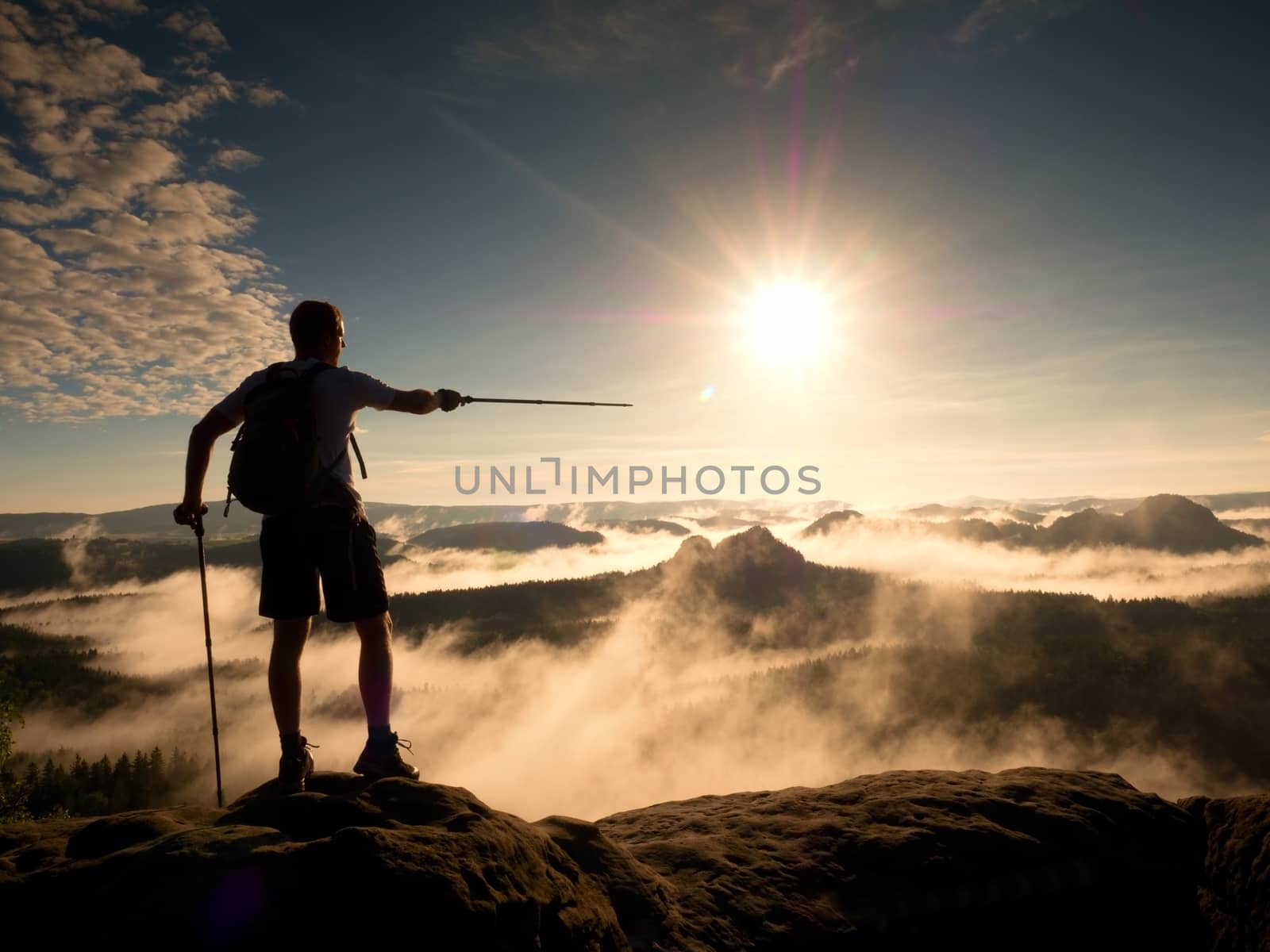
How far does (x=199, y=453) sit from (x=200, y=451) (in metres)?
0.03

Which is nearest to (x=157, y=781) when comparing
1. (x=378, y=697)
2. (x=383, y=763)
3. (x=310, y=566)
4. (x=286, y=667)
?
(x=383, y=763)

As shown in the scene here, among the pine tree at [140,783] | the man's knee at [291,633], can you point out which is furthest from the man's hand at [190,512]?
the pine tree at [140,783]

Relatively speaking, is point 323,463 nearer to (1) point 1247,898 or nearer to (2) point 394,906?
(2) point 394,906

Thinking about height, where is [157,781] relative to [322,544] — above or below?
below

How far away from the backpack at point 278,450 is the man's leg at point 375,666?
4.42ft

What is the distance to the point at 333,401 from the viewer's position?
6.31 m

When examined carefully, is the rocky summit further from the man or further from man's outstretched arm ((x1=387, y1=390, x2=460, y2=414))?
man's outstretched arm ((x1=387, y1=390, x2=460, y2=414))

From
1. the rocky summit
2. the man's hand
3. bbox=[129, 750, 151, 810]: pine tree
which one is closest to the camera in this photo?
the rocky summit

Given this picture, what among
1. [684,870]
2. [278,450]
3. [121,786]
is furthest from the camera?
[121,786]

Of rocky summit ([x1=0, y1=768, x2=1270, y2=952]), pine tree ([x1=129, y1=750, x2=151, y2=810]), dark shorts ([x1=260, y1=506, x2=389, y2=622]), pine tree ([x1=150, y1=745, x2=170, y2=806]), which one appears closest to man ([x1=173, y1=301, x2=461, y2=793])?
dark shorts ([x1=260, y1=506, x2=389, y2=622])

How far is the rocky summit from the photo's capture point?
442 centimetres

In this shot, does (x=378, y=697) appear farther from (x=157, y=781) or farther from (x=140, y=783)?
(x=157, y=781)

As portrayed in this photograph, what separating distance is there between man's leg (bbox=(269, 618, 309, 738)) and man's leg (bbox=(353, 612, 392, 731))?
1.78 feet

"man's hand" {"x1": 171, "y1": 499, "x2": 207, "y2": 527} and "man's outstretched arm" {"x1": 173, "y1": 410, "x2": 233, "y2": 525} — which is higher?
"man's outstretched arm" {"x1": 173, "y1": 410, "x2": 233, "y2": 525}
